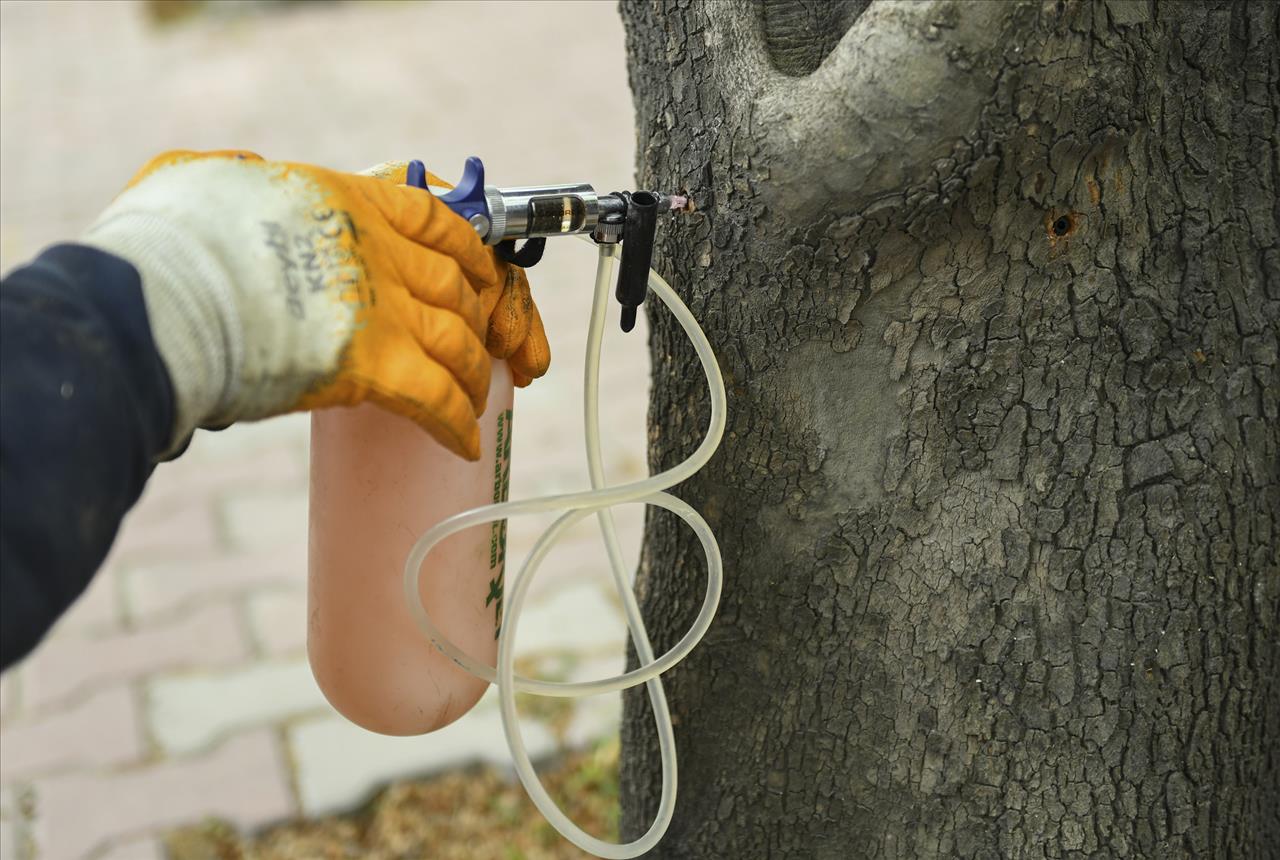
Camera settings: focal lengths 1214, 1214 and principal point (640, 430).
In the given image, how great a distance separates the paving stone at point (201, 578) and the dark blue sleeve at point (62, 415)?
6.24ft

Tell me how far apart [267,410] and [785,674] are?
0.66 m

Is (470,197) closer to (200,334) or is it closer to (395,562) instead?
(200,334)

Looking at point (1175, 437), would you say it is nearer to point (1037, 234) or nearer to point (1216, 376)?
point (1216, 376)

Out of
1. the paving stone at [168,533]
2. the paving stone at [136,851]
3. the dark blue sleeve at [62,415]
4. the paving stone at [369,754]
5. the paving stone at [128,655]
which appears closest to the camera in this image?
the dark blue sleeve at [62,415]

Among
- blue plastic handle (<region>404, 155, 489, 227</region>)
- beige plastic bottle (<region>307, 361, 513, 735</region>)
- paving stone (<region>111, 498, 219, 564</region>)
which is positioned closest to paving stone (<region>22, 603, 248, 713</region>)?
paving stone (<region>111, 498, 219, 564</region>)

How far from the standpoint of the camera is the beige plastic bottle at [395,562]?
3.89ft

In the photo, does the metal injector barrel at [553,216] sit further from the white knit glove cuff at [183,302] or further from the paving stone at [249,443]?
the paving stone at [249,443]

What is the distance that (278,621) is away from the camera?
2.66 metres

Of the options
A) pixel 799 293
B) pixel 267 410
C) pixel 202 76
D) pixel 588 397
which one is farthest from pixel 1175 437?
pixel 202 76

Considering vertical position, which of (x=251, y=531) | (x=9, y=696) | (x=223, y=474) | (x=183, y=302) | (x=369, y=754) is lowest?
(x=369, y=754)

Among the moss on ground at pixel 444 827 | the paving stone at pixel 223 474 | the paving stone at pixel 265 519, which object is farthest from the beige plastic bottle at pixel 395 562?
the paving stone at pixel 223 474

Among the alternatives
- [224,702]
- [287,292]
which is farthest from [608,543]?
[224,702]

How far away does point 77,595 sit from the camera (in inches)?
36.6

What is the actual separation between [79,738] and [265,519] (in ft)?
2.52
